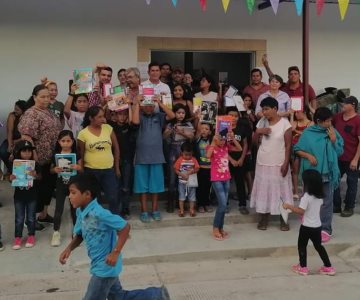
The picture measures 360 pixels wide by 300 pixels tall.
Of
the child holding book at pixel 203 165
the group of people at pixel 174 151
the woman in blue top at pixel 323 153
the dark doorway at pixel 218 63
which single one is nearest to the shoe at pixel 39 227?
the group of people at pixel 174 151

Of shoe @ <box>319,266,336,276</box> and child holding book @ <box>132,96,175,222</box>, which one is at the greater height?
child holding book @ <box>132,96,175,222</box>

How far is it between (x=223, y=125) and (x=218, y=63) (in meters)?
5.72

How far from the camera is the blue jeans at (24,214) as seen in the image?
5527 millimetres

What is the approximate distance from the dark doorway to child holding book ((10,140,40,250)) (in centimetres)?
462

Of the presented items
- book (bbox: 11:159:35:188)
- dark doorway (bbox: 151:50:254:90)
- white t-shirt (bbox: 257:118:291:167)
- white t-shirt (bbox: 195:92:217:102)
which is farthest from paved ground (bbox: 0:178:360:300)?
dark doorway (bbox: 151:50:254:90)

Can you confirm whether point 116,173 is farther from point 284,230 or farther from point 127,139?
point 284,230

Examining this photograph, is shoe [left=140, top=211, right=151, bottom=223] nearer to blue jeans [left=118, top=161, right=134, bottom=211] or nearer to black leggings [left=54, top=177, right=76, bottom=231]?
blue jeans [left=118, top=161, right=134, bottom=211]

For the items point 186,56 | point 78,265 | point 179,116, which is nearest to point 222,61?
point 186,56

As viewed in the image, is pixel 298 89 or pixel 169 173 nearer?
pixel 169 173

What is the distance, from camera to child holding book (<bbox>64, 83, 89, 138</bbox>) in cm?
610

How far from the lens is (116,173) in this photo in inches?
233

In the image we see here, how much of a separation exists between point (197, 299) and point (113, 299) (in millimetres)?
977

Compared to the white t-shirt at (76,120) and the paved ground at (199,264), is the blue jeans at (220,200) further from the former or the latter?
the white t-shirt at (76,120)

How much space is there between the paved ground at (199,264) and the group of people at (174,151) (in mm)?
169
